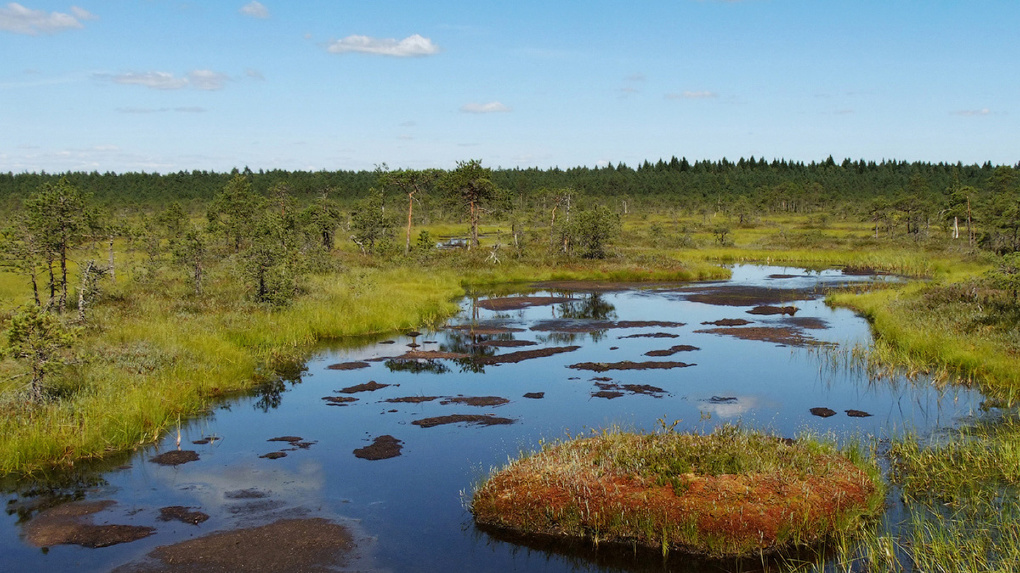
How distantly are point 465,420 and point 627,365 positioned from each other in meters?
8.85

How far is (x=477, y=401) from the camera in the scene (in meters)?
22.4

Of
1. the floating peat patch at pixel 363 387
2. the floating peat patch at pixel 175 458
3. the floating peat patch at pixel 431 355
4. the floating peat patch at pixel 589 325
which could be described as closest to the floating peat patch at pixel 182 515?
the floating peat patch at pixel 175 458

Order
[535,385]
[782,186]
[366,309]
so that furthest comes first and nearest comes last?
[782,186] → [366,309] → [535,385]

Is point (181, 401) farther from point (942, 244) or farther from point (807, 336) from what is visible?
point (942, 244)

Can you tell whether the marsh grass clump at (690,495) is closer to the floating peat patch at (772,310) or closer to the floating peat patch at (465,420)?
the floating peat patch at (465,420)

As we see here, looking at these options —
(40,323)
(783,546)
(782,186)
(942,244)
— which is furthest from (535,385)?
(782,186)

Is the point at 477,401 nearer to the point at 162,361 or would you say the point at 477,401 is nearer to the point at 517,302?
the point at 162,361

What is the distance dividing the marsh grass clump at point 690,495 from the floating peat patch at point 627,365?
11508mm

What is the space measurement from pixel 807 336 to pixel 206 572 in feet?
90.7

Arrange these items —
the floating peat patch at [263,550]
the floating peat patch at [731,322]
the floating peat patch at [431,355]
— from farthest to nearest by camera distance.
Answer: the floating peat patch at [731,322], the floating peat patch at [431,355], the floating peat patch at [263,550]

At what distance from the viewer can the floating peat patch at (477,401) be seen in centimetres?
2215

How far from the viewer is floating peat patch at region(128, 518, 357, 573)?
12031mm

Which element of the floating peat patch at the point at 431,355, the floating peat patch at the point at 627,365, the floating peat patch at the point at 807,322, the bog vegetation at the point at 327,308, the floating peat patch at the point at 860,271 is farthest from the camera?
the floating peat patch at the point at 860,271

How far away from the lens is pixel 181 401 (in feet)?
68.2
